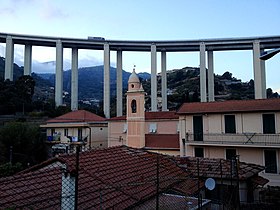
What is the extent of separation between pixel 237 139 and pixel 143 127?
30.0 ft

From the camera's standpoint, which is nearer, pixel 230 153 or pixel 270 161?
pixel 270 161

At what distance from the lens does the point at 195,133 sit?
17.9 metres

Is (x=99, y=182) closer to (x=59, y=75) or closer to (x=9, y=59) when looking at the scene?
Answer: (x=59, y=75)

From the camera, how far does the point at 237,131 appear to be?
1652cm

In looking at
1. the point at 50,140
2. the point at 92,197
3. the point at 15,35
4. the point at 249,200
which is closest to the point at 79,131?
the point at 50,140

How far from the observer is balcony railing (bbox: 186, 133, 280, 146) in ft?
Result: 50.4

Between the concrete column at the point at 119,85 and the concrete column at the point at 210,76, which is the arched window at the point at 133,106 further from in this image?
the concrete column at the point at 210,76

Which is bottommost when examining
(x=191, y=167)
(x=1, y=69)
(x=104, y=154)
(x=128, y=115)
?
(x=191, y=167)

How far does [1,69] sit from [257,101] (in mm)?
65534

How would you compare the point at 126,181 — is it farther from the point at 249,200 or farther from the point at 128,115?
the point at 128,115

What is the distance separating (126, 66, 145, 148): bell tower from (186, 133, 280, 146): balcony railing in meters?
6.11

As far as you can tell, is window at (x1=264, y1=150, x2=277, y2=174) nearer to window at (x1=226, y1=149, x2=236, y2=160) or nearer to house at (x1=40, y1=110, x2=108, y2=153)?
window at (x1=226, y1=149, x2=236, y2=160)

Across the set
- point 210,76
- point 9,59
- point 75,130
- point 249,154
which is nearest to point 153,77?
point 210,76

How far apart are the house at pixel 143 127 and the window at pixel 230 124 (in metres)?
4.96
